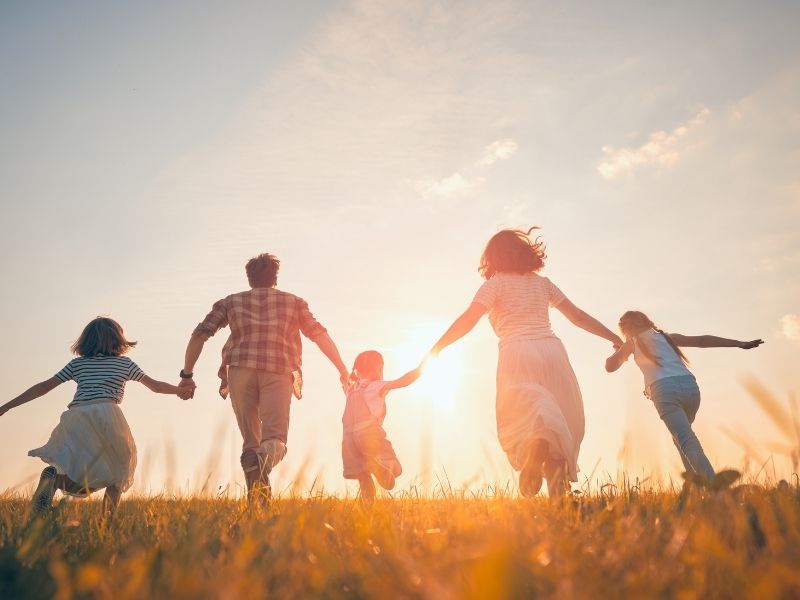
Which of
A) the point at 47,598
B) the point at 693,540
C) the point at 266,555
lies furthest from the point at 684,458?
the point at 47,598

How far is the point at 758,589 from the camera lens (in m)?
1.98

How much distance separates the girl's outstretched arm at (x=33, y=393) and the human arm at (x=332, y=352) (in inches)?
115

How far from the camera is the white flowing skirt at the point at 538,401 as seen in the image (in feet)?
19.8

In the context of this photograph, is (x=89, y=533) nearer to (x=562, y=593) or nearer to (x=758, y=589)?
(x=562, y=593)

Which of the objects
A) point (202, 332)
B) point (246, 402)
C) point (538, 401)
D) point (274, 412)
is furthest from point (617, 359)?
point (202, 332)

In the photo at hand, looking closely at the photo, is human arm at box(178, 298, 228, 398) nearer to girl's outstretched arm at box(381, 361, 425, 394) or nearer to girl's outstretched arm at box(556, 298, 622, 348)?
girl's outstretched arm at box(381, 361, 425, 394)

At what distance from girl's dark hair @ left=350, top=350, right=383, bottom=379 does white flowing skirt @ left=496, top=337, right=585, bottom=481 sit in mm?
3349

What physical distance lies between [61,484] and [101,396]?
937 millimetres

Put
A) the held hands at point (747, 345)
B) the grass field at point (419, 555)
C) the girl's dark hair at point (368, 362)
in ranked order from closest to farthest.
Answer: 1. the grass field at point (419, 555)
2. the held hands at point (747, 345)
3. the girl's dark hair at point (368, 362)

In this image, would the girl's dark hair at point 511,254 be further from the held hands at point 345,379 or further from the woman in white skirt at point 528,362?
the held hands at point 345,379

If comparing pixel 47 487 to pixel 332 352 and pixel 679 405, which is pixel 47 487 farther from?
pixel 679 405

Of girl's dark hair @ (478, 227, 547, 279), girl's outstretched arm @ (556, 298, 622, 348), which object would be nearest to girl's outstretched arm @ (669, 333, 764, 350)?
girl's outstretched arm @ (556, 298, 622, 348)

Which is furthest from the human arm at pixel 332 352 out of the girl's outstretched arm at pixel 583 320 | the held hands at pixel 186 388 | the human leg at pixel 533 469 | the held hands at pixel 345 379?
the human leg at pixel 533 469

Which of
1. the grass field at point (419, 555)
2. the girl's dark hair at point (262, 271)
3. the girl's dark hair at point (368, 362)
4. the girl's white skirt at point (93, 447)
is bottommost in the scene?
the grass field at point (419, 555)
